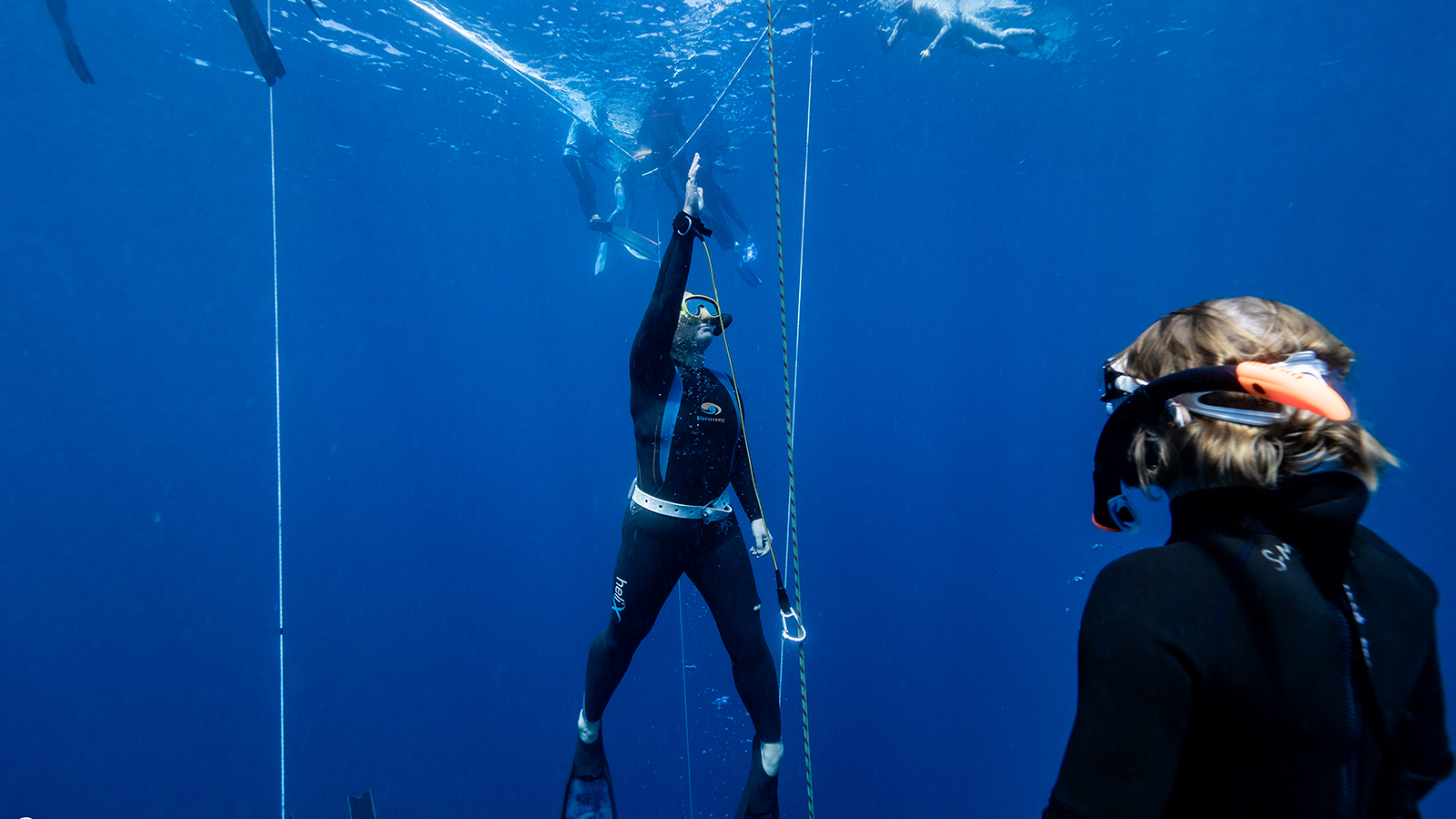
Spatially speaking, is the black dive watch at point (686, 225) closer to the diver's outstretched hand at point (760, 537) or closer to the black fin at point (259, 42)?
the diver's outstretched hand at point (760, 537)

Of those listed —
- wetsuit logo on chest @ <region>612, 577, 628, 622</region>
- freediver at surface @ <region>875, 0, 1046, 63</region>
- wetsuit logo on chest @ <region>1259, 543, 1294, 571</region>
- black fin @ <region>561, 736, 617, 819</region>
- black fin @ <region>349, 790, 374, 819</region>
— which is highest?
freediver at surface @ <region>875, 0, 1046, 63</region>

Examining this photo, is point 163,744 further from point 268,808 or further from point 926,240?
point 926,240

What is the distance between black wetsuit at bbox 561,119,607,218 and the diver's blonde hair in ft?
33.3

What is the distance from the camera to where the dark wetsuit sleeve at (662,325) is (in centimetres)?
249

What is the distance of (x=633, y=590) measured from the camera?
10.0ft

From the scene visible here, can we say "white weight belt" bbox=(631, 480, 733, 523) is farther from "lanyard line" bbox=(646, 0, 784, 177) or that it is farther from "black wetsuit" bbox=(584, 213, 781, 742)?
"lanyard line" bbox=(646, 0, 784, 177)

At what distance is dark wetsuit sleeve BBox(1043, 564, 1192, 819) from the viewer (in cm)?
77

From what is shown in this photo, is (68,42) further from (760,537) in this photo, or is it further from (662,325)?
(760,537)

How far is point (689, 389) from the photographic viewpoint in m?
3.04

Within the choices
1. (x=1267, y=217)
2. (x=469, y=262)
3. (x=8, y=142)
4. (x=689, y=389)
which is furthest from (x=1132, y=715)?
(x=469, y=262)

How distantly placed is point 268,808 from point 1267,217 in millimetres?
38121

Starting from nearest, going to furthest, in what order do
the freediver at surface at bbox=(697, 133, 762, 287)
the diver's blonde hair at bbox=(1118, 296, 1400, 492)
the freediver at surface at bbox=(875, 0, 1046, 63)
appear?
1. the diver's blonde hair at bbox=(1118, 296, 1400, 492)
2. the freediver at surface at bbox=(697, 133, 762, 287)
3. the freediver at surface at bbox=(875, 0, 1046, 63)

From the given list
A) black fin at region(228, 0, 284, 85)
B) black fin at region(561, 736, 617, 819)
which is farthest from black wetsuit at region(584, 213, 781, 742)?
black fin at region(228, 0, 284, 85)

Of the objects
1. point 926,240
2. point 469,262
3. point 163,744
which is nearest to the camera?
point 163,744
